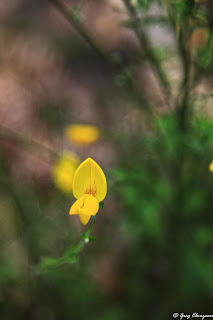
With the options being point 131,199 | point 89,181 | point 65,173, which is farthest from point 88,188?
point 65,173

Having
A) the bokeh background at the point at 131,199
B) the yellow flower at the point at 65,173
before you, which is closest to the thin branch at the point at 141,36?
the bokeh background at the point at 131,199

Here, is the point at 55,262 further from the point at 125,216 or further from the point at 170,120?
the point at 125,216

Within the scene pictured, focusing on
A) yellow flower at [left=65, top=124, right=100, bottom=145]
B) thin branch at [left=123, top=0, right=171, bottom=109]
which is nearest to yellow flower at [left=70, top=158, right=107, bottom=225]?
thin branch at [left=123, top=0, right=171, bottom=109]

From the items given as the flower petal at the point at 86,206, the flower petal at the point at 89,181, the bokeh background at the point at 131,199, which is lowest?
the flower petal at the point at 86,206

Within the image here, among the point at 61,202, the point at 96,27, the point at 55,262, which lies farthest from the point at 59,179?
the point at 96,27

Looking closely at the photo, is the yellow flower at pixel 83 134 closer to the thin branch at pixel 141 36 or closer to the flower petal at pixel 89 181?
the thin branch at pixel 141 36

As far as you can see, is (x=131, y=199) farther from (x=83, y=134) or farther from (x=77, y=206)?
(x=77, y=206)

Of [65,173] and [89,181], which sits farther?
[65,173]
